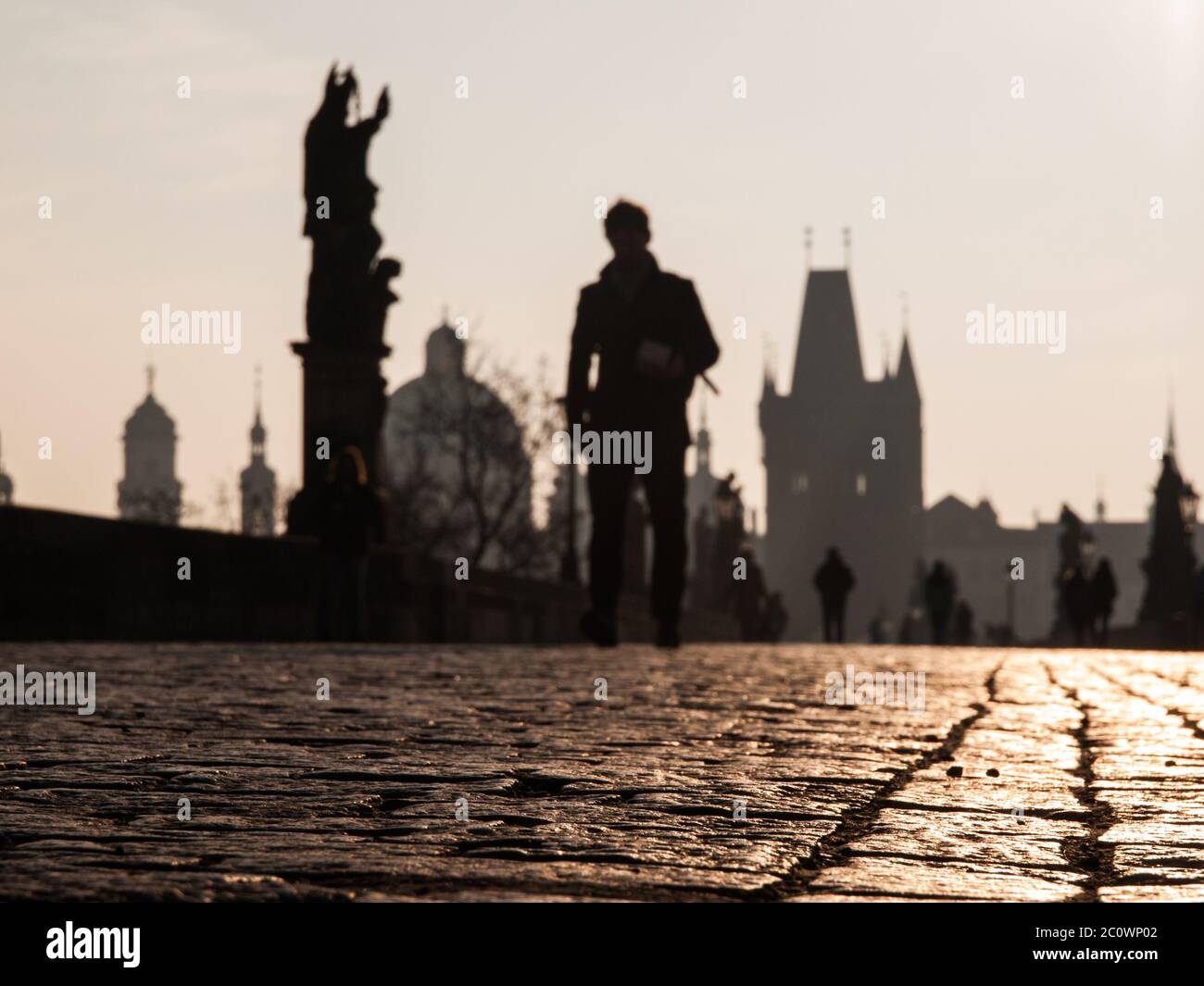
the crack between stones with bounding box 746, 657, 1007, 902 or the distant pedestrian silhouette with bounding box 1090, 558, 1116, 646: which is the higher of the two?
the distant pedestrian silhouette with bounding box 1090, 558, 1116, 646

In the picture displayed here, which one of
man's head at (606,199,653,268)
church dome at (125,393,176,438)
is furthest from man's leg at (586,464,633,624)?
church dome at (125,393,176,438)

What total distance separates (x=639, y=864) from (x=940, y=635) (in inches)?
1236

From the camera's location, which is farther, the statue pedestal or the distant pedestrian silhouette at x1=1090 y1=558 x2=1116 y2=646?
the distant pedestrian silhouette at x1=1090 y1=558 x2=1116 y2=646

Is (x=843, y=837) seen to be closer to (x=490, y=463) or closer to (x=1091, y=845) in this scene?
(x=1091, y=845)

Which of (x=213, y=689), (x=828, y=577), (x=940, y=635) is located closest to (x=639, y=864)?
(x=213, y=689)

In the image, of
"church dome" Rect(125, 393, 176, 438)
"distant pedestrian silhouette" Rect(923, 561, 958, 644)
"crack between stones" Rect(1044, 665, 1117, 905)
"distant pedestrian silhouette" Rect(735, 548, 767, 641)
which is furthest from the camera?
"church dome" Rect(125, 393, 176, 438)

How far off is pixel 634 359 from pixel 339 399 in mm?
11416

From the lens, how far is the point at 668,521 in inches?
455

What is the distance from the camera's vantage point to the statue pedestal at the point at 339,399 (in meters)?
22.2

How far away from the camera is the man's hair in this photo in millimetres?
11125

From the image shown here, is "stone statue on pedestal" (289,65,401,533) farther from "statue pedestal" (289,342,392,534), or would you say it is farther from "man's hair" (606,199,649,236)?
"man's hair" (606,199,649,236)

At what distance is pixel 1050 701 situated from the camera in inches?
342

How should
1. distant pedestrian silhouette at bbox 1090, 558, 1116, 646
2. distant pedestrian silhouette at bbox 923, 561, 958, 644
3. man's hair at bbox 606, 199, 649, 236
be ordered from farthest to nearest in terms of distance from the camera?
distant pedestrian silhouette at bbox 923, 561, 958, 644, distant pedestrian silhouette at bbox 1090, 558, 1116, 646, man's hair at bbox 606, 199, 649, 236
